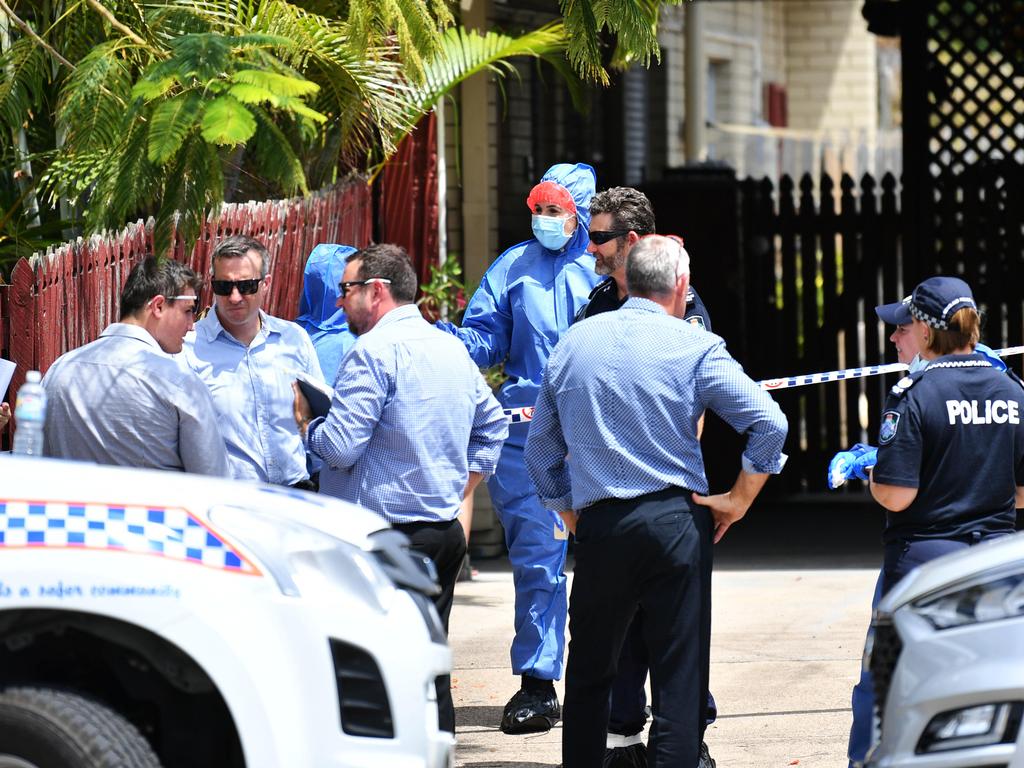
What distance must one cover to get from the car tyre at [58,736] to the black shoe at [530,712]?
2.72m

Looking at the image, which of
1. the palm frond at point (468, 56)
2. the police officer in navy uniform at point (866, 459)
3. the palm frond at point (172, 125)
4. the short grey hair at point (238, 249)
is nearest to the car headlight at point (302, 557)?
the palm frond at point (172, 125)

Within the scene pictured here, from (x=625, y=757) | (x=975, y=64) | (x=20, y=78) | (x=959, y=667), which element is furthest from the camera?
(x=975, y=64)

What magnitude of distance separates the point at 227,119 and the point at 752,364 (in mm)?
8558

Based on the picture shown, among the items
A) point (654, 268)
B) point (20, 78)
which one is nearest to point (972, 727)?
point (654, 268)

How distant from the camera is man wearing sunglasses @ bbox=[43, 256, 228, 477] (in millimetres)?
4852

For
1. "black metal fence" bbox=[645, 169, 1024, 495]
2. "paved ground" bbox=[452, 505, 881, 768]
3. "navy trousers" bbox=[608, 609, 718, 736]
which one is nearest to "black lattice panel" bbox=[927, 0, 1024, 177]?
"black metal fence" bbox=[645, 169, 1024, 495]

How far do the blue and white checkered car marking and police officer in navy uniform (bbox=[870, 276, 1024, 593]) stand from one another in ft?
6.78

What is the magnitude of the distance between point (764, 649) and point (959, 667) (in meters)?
4.04

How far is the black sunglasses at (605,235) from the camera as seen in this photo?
235 inches

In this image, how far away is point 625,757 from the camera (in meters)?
5.67

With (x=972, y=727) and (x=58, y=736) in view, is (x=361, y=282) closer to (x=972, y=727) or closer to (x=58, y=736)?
(x=58, y=736)

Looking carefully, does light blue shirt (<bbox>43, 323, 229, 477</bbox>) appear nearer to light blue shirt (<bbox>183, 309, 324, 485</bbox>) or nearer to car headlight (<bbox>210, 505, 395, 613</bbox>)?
light blue shirt (<bbox>183, 309, 324, 485</bbox>)

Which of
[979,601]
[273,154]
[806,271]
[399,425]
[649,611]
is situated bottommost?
[649,611]

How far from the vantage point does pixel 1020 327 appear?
12.1 m
